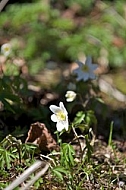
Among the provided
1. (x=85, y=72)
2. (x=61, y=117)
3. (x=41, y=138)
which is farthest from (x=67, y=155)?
(x=85, y=72)

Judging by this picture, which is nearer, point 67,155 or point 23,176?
point 23,176

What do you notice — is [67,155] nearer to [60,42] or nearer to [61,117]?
[61,117]

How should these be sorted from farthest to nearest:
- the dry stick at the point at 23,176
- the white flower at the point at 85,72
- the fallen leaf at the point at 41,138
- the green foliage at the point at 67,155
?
1. the white flower at the point at 85,72
2. the fallen leaf at the point at 41,138
3. the green foliage at the point at 67,155
4. the dry stick at the point at 23,176

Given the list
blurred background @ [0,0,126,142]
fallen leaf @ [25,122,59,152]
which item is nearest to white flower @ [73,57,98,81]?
fallen leaf @ [25,122,59,152]

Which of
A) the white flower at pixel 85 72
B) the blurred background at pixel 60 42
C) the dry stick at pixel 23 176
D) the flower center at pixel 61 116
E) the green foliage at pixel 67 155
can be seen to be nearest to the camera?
the dry stick at pixel 23 176

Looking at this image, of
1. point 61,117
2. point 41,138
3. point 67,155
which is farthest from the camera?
point 41,138

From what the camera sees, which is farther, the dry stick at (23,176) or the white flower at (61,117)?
the white flower at (61,117)

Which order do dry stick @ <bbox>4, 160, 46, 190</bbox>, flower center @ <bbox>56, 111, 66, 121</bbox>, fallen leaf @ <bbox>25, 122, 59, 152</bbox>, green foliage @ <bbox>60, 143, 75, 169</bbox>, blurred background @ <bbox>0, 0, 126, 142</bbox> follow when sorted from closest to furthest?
1. dry stick @ <bbox>4, 160, 46, 190</bbox>
2. green foliage @ <bbox>60, 143, 75, 169</bbox>
3. flower center @ <bbox>56, 111, 66, 121</bbox>
4. fallen leaf @ <bbox>25, 122, 59, 152</bbox>
5. blurred background @ <bbox>0, 0, 126, 142</bbox>

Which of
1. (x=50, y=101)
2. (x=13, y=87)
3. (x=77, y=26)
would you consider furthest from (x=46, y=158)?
(x=77, y=26)

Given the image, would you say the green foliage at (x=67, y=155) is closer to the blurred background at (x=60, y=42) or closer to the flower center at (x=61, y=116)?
the flower center at (x=61, y=116)

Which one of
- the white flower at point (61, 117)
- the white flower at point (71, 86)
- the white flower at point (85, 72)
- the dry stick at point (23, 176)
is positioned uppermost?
the dry stick at point (23, 176)

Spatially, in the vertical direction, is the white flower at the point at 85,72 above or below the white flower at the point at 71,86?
above

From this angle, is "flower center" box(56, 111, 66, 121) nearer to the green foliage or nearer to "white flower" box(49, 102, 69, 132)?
"white flower" box(49, 102, 69, 132)

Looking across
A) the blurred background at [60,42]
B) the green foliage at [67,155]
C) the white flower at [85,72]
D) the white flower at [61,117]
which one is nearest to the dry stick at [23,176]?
the green foliage at [67,155]
